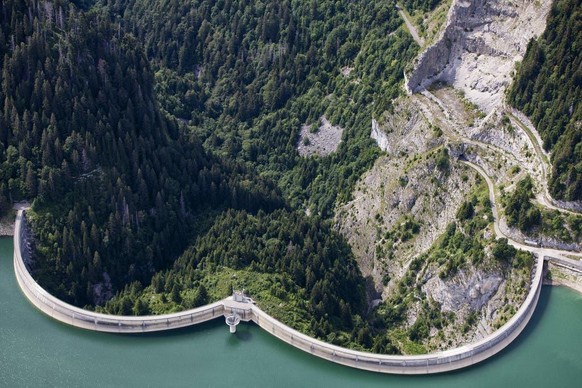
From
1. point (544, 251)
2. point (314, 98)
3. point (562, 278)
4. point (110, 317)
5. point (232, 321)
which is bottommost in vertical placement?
point (232, 321)

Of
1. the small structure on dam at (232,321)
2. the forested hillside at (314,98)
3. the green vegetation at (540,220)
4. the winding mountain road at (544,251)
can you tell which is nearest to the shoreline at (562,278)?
the winding mountain road at (544,251)

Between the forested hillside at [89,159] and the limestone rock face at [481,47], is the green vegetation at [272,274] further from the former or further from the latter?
the limestone rock face at [481,47]

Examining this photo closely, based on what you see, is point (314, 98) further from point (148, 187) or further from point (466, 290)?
point (466, 290)

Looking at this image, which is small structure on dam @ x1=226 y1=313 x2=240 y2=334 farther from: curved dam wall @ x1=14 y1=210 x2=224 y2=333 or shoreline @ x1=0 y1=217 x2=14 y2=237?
shoreline @ x1=0 y1=217 x2=14 y2=237

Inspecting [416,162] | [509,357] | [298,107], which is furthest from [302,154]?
[509,357]

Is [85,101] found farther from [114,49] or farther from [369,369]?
[369,369]

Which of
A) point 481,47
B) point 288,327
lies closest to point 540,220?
point 288,327

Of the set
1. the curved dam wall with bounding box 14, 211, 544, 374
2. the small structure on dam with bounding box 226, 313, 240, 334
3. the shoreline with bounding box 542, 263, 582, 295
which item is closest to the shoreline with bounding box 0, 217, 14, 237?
the curved dam wall with bounding box 14, 211, 544, 374
